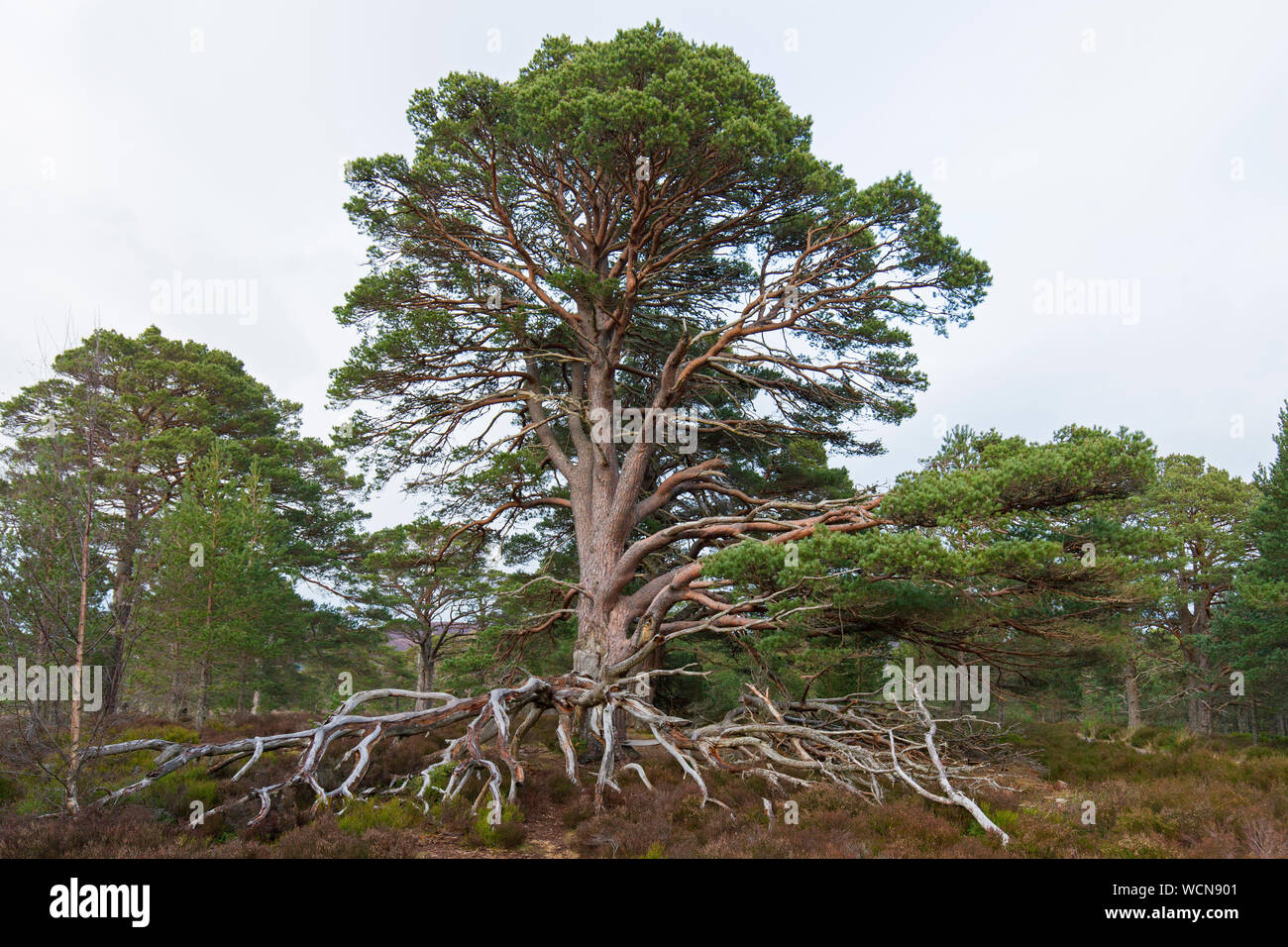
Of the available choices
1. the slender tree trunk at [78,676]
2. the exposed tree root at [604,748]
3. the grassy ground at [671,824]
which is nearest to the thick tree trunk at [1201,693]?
the grassy ground at [671,824]

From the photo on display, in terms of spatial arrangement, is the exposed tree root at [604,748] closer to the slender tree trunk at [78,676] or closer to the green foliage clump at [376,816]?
the slender tree trunk at [78,676]

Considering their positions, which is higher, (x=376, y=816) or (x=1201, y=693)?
(x=376, y=816)

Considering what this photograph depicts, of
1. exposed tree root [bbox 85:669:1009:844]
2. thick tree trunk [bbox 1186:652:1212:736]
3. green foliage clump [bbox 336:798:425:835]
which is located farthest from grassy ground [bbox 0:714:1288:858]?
thick tree trunk [bbox 1186:652:1212:736]

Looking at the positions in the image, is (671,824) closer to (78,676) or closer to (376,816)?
(376,816)

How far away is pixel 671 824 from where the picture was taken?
762 centimetres

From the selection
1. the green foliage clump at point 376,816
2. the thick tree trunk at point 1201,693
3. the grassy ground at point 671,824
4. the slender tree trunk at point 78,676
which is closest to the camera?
the grassy ground at point 671,824

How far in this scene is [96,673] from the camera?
7.58 metres

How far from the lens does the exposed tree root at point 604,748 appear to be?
8.08 metres

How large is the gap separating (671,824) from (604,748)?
249cm

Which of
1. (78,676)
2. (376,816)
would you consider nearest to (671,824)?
(376,816)

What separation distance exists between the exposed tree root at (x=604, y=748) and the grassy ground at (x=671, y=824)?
0.27 metres

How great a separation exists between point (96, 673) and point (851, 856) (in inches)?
351
